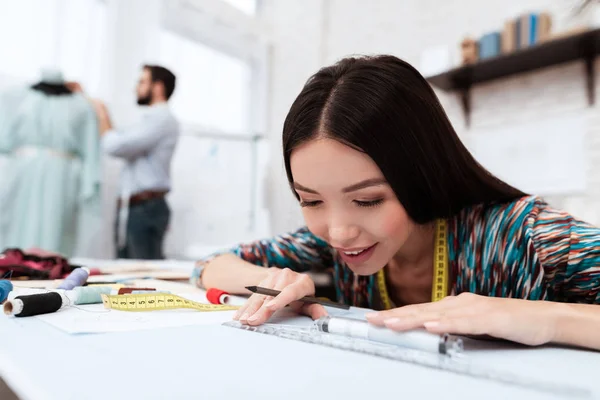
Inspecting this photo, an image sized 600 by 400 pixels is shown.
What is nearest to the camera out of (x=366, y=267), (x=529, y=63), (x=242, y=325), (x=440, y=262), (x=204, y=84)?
(x=242, y=325)

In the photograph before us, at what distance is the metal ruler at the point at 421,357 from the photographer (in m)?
0.39

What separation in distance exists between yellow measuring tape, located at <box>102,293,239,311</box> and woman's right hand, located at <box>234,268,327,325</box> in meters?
0.10

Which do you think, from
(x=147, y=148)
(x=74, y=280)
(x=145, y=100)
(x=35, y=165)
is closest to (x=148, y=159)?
(x=147, y=148)

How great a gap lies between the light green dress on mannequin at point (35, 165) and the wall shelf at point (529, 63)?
2.18m

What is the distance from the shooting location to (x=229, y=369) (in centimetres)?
42

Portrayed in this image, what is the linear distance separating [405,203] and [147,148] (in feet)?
6.88

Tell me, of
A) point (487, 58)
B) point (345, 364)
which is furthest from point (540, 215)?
point (487, 58)

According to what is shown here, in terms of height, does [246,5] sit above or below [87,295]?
above

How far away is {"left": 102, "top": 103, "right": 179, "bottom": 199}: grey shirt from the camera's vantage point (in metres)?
2.55

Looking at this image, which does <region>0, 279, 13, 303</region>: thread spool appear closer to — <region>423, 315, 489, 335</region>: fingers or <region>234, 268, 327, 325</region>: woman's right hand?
<region>234, 268, 327, 325</region>: woman's right hand

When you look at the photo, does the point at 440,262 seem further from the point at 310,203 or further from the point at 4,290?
the point at 4,290

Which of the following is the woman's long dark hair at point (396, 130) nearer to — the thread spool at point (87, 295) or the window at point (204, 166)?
the thread spool at point (87, 295)

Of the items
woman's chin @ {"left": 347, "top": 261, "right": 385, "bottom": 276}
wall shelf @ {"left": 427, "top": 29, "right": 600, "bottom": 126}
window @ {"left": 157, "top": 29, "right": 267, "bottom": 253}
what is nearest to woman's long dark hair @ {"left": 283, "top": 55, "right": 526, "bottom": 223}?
woman's chin @ {"left": 347, "top": 261, "right": 385, "bottom": 276}

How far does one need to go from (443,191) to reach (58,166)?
7.80 feet
